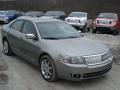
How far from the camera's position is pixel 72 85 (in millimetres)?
5625

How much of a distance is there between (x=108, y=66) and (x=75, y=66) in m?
1.03

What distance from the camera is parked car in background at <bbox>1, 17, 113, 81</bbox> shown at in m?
5.30

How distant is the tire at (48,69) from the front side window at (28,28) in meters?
1.02

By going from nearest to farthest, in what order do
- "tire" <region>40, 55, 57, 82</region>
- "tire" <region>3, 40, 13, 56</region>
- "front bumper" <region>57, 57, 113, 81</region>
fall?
1. "front bumper" <region>57, 57, 113, 81</region>
2. "tire" <region>40, 55, 57, 82</region>
3. "tire" <region>3, 40, 13, 56</region>

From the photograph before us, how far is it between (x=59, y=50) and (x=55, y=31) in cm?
123

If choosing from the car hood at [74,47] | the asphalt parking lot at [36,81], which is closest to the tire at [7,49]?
the asphalt parking lot at [36,81]

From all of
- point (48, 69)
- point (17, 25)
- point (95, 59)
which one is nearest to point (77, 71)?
point (95, 59)

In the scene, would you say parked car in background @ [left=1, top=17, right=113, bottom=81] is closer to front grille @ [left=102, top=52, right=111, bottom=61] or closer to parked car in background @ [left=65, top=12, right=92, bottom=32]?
front grille @ [left=102, top=52, right=111, bottom=61]

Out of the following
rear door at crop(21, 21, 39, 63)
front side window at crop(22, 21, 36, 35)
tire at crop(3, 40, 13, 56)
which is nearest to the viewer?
rear door at crop(21, 21, 39, 63)

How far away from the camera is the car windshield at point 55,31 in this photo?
643cm

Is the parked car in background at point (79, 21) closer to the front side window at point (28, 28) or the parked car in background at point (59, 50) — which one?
the parked car in background at point (59, 50)

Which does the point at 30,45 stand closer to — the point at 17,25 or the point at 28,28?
the point at 28,28

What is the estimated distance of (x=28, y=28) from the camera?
6.98 meters

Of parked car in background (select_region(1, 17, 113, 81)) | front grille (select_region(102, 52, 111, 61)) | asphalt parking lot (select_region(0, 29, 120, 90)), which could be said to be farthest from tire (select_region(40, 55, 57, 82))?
front grille (select_region(102, 52, 111, 61))
